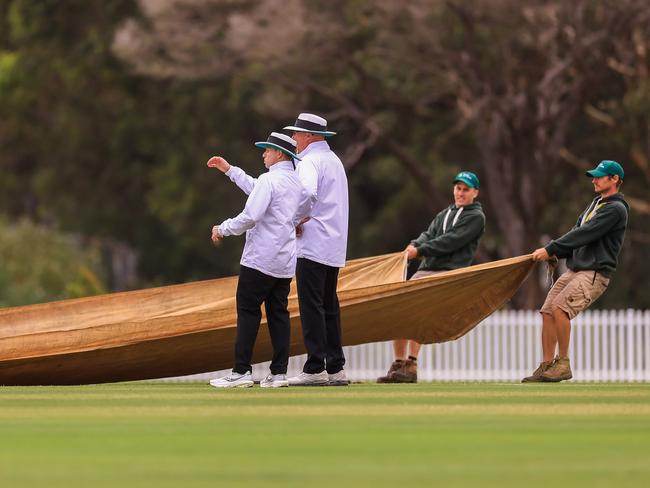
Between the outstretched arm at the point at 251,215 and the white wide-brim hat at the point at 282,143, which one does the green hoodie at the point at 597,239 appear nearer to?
the white wide-brim hat at the point at 282,143

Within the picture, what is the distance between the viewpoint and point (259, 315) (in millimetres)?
12398

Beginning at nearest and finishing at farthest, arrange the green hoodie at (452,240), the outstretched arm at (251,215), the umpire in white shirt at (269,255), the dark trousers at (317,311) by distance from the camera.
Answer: the outstretched arm at (251,215) → the umpire in white shirt at (269,255) → the dark trousers at (317,311) → the green hoodie at (452,240)

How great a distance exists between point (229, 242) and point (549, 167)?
34.2ft

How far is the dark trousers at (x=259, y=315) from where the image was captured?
12.4 meters

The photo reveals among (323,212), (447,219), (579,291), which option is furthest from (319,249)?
(579,291)

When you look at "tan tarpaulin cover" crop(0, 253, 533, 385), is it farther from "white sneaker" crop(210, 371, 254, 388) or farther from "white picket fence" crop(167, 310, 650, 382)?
"white picket fence" crop(167, 310, 650, 382)

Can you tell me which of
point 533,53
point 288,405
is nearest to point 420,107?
point 533,53

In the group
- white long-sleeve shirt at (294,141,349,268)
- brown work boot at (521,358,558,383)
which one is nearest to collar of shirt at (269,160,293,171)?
white long-sleeve shirt at (294,141,349,268)

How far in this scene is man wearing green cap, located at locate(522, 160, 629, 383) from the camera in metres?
13.2

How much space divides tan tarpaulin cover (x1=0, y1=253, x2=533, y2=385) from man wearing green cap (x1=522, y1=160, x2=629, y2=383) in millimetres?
537

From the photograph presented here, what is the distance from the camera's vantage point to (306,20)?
3019 centimetres

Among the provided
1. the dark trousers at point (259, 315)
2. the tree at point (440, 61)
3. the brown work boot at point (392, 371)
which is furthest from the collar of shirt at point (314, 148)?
the tree at point (440, 61)

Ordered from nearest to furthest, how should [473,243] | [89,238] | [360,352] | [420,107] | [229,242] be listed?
[473,243]
[360,352]
[420,107]
[229,242]
[89,238]

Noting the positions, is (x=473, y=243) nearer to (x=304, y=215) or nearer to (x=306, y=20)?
(x=304, y=215)
